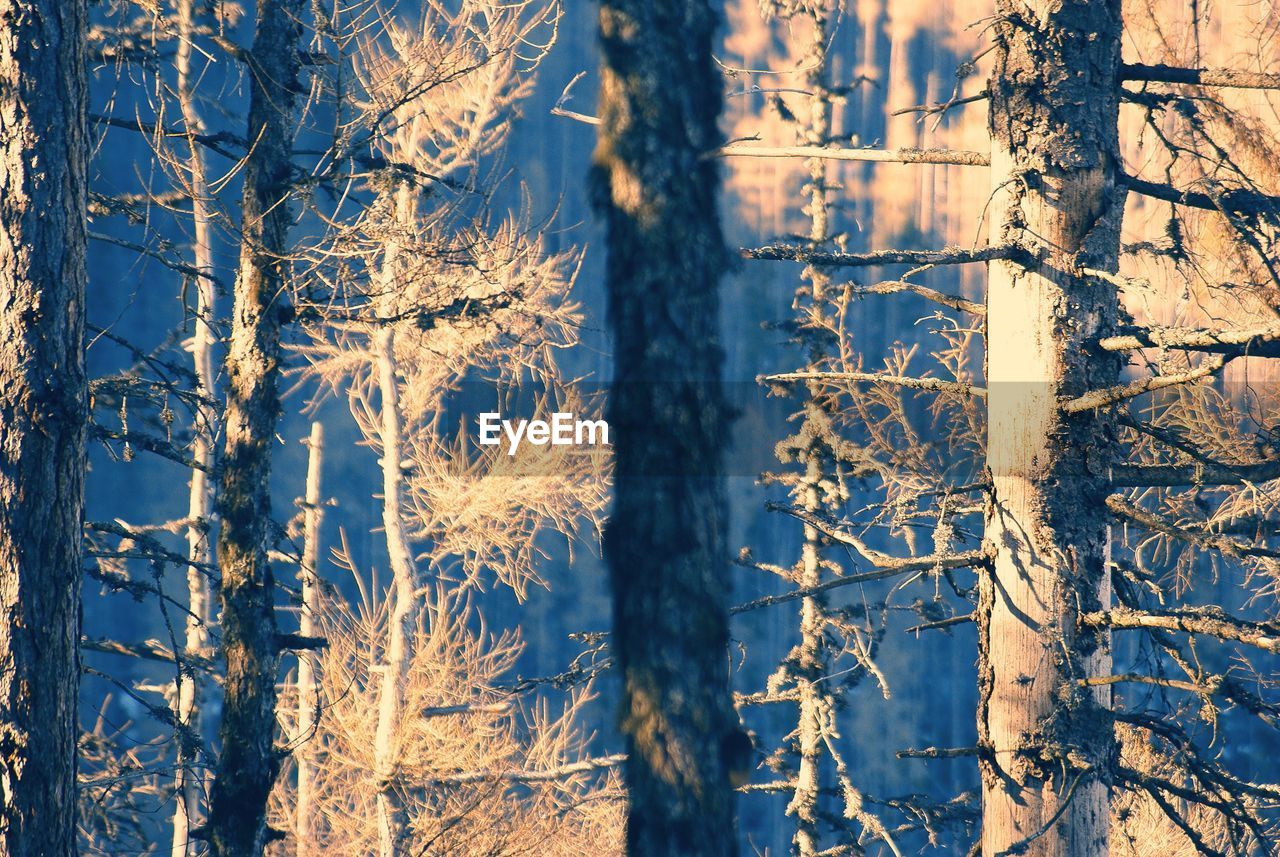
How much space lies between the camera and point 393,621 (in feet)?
55.8

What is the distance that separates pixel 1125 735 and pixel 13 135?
13369 millimetres

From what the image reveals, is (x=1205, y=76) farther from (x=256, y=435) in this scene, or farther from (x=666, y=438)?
(x=256, y=435)

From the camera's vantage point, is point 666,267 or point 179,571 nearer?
point 666,267

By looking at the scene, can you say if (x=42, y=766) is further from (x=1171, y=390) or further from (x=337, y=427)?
(x=337, y=427)

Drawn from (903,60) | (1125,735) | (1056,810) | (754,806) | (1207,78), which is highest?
(903,60)

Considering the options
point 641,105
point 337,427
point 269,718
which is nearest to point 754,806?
point 337,427

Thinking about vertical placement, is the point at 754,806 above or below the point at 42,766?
below

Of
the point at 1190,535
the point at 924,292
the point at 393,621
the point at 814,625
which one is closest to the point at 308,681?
the point at 393,621

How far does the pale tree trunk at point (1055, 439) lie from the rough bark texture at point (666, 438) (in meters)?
1.54

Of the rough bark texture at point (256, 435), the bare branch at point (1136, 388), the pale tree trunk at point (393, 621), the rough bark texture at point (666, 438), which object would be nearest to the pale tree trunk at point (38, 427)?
the rough bark texture at point (256, 435)

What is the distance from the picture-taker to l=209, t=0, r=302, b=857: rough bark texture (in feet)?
26.3

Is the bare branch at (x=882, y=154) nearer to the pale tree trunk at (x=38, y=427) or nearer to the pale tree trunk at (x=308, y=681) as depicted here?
the pale tree trunk at (x=38, y=427)

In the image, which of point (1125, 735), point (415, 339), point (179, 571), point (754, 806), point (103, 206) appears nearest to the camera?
point (103, 206)

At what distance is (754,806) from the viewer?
27172 millimetres
